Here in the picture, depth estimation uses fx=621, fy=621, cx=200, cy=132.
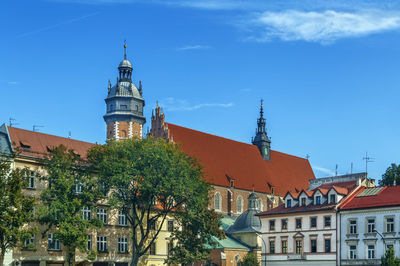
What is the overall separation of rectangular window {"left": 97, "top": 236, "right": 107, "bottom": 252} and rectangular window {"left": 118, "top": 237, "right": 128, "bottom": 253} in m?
2.31

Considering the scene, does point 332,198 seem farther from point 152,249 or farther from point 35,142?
point 35,142

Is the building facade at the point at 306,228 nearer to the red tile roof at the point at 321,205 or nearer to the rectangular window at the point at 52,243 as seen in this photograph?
the red tile roof at the point at 321,205

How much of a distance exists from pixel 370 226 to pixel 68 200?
33.9 metres

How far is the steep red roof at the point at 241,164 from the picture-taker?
10238 centimetres

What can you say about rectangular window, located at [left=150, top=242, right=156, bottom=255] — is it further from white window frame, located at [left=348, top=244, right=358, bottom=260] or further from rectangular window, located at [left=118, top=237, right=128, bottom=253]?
white window frame, located at [left=348, top=244, right=358, bottom=260]

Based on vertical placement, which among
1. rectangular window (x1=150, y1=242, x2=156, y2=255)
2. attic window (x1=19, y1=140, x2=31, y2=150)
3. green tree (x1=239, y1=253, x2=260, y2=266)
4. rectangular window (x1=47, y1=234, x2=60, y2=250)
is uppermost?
attic window (x1=19, y1=140, x2=31, y2=150)

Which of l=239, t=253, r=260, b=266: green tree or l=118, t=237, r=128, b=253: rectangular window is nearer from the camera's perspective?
l=118, t=237, r=128, b=253: rectangular window

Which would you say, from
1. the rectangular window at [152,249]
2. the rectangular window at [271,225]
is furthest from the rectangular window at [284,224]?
the rectangular window at [152,249]

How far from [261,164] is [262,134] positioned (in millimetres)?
8482

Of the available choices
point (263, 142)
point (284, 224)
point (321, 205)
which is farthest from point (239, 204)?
point (321, 205)

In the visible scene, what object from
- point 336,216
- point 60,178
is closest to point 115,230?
point 60,178

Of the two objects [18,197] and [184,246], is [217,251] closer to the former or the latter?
[184,246]

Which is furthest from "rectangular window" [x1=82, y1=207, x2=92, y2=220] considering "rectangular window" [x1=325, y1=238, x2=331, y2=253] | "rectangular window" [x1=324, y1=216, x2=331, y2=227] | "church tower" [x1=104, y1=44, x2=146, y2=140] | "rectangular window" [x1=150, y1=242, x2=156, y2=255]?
"church tower" [x1=104, y1=44, x2=146, y2=140]

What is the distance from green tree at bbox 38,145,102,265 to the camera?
62.3 m
